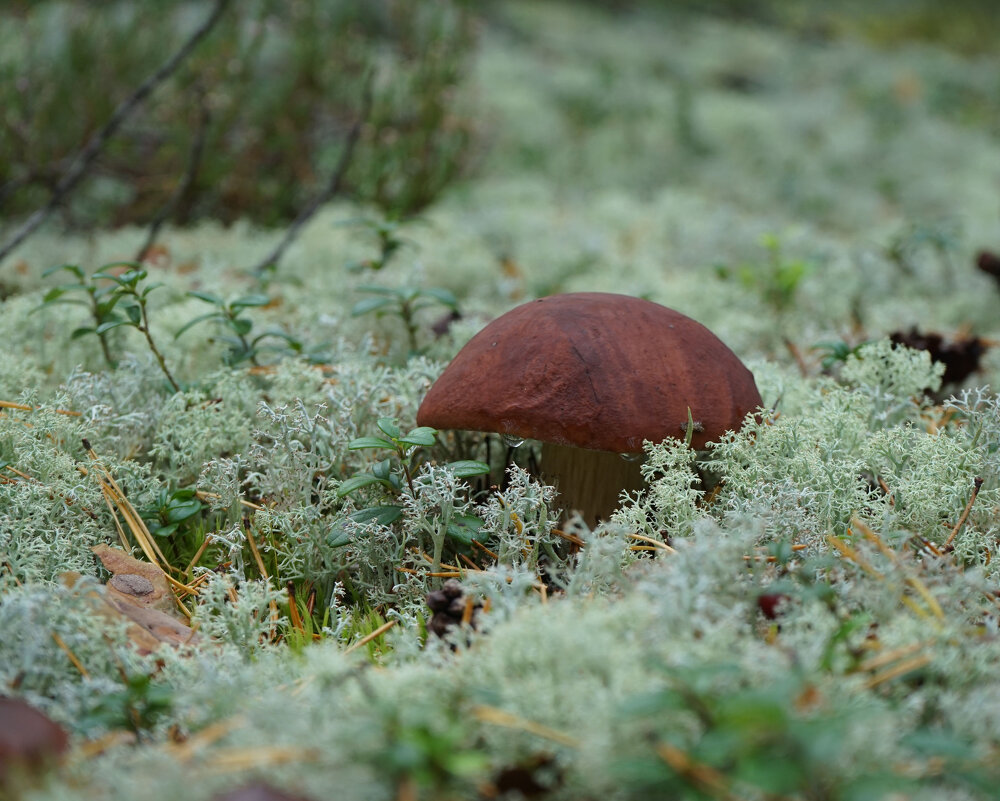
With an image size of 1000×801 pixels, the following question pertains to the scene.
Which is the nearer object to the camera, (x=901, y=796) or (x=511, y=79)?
(x=901, y=796)

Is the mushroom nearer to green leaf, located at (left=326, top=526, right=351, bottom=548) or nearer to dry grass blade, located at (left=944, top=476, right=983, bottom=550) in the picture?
green leaf, located at (left=326, top=526, right=351, bottom=548)

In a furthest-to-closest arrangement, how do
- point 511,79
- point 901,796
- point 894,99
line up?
point 894,99, point 511,79, point 901,796

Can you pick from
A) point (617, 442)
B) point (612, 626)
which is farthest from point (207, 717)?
point (617, 442)

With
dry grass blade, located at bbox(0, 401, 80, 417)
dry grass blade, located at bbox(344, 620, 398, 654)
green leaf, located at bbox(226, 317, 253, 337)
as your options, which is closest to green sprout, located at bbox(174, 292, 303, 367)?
green leaf, located at bbox(226, 317, 253, 337)

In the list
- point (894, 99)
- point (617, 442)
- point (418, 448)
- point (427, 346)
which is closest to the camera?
point (617, 442)

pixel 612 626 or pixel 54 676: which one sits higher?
pixel 612 626

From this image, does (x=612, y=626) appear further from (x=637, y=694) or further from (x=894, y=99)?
(x=894, y=99)

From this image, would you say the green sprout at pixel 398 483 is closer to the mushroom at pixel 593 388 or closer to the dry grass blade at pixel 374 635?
the mushroom at pixel 593 388

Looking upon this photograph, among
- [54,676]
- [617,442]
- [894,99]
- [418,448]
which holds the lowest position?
[54,676]
